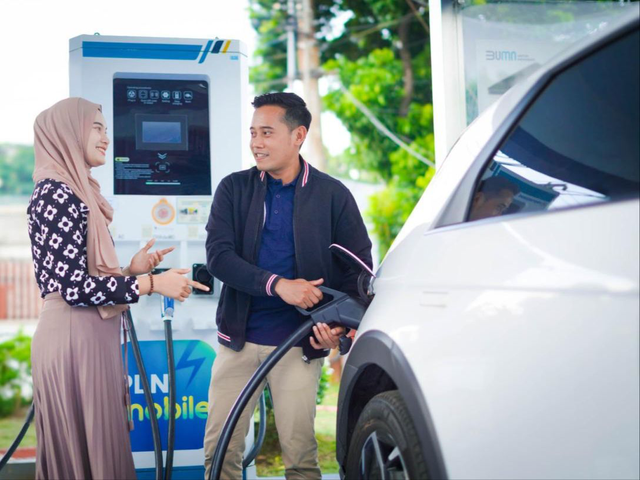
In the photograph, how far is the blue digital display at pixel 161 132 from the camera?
4672mm

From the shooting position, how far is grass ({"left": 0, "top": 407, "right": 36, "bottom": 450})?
826 centimetres

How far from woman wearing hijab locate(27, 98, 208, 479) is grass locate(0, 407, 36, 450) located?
502cm

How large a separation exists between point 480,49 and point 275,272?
2083 millimetres

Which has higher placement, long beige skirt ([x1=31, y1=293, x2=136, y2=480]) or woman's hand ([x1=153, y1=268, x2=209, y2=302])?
woman's hand ([x1=153, y1=268, x2=209, y2=302])

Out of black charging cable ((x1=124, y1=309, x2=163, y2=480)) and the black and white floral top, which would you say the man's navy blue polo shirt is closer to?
the black and white floral top

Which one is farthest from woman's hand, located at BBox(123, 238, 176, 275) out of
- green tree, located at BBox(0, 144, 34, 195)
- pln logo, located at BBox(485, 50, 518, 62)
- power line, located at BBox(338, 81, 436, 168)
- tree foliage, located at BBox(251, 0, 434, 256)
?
green tree, located at BBox(0, 144, 34, 195)

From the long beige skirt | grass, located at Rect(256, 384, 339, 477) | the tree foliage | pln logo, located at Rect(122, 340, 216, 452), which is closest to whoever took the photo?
the long beige skirt

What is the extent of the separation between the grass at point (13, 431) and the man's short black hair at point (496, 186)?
6830 mm

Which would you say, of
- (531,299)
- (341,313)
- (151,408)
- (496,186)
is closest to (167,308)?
(151,408)

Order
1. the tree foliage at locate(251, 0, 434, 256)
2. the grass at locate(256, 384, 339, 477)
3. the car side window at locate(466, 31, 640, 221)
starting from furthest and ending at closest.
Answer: the tree foliage at locate(251, 0, 434, 256) → the grass at locate(256, 384, 339, 477) → the car side window at locate(466, 31, 640, 221)

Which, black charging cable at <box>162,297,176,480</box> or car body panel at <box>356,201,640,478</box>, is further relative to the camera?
black charging cable at <box>162,297,176,480</box>

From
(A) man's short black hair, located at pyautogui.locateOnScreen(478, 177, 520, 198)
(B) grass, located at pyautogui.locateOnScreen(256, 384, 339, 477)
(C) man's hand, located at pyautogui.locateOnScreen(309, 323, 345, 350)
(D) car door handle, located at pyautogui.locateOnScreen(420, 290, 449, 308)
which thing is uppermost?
(A) man's short black hair, located at pyautogui.locateOnScreen(478, 177, 520, 198)

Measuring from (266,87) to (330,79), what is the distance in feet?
9.17

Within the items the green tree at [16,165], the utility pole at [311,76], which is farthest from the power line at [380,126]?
the green tree at [16,165]
